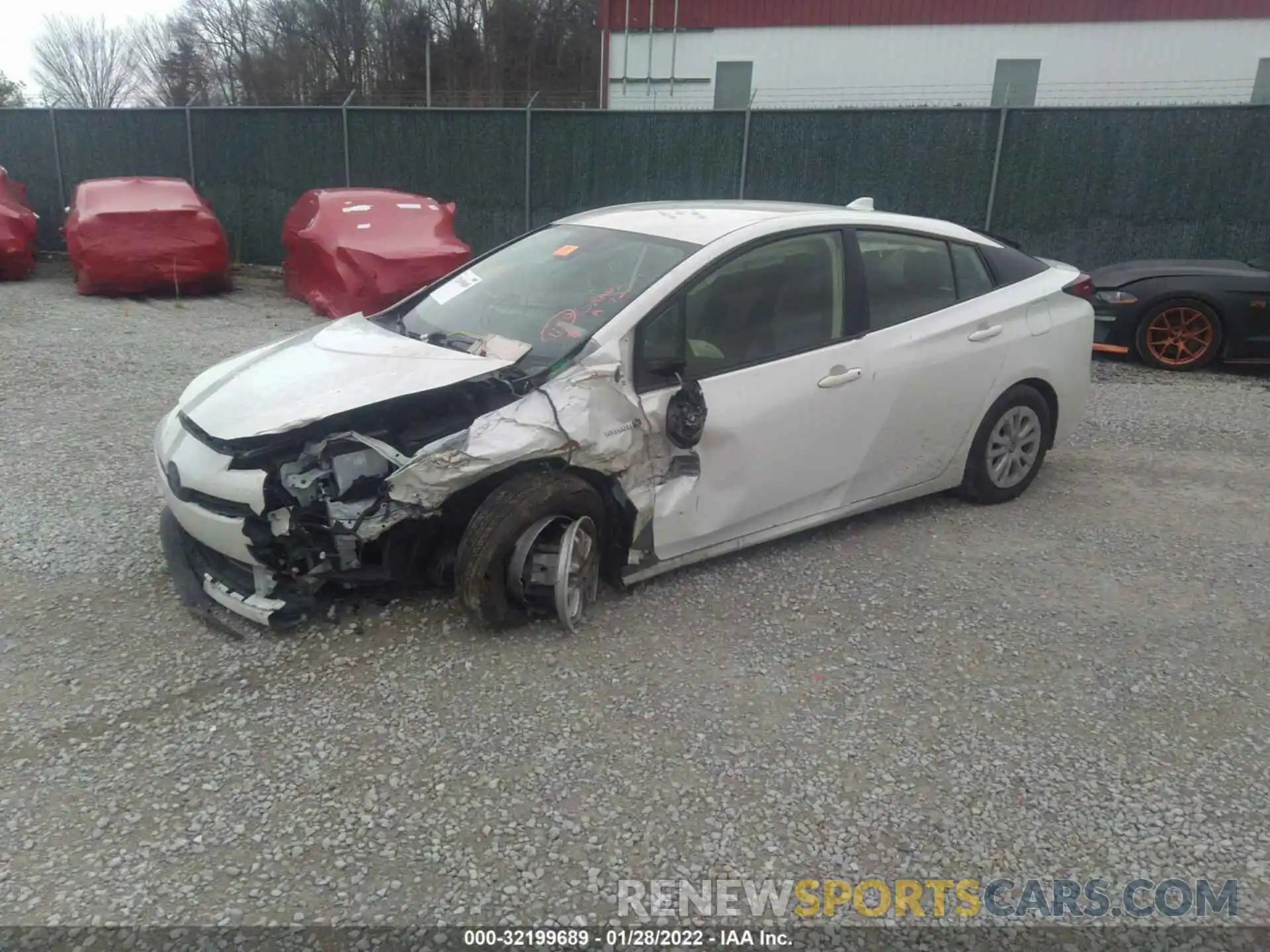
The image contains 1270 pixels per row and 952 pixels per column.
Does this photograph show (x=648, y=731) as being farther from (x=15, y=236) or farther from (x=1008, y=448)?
(x=15, y=236)

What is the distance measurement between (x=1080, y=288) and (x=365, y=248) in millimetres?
7538

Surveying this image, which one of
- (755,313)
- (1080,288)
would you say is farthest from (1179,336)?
(755,313)

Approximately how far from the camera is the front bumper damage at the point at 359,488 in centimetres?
335

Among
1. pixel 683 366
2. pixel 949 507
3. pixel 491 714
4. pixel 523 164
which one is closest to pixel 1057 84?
pixel 523 164

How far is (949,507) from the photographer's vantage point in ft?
17.0

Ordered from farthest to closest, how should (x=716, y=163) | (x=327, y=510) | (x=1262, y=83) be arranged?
1. (x=1262, y=83)
2. (x=716, y=163)
3. (x=327, y=510)

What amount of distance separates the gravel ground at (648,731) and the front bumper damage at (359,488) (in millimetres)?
225

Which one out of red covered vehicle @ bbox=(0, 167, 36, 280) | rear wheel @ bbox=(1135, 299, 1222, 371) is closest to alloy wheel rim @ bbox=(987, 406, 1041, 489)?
rear wheel @ bbox=(1135, 299, 1222, 371)

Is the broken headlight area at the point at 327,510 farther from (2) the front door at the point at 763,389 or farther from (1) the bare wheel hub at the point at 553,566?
(2) the front door at the point at 763,389

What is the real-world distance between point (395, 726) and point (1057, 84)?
2112 centimetres

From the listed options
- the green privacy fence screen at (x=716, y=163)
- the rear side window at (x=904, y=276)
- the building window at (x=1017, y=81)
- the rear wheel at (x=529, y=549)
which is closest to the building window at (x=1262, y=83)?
the building window at (x=1017, y=81)

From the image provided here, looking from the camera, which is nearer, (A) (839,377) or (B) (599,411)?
(B) (599,411)

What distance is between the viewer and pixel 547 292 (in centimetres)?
422

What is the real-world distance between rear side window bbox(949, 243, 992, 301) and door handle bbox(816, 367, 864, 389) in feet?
3.06
